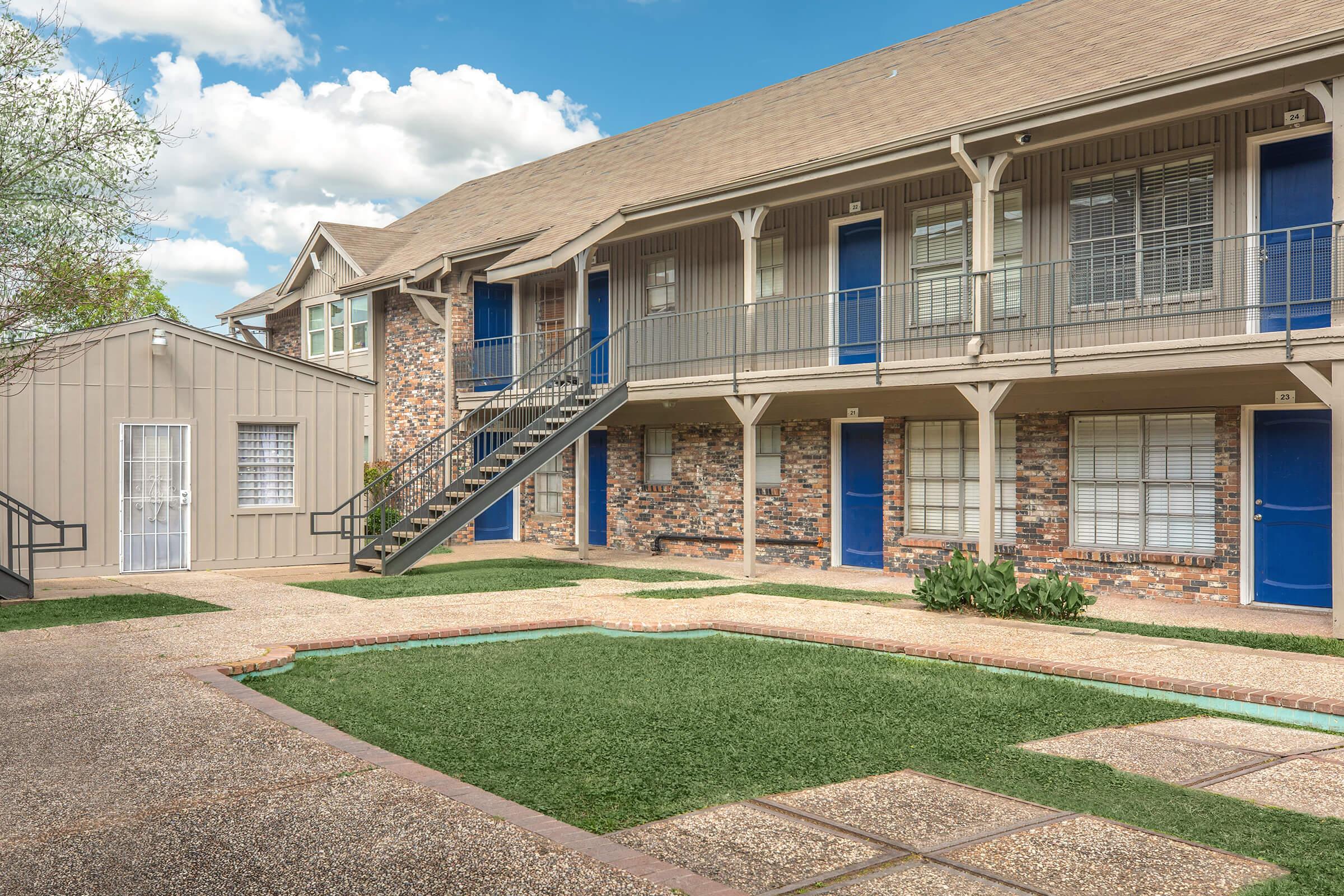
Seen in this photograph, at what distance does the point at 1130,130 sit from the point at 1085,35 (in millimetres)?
3276

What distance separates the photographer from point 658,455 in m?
19.9

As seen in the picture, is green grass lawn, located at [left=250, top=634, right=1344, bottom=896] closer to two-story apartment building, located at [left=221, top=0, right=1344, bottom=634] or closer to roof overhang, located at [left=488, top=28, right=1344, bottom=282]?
two-story apartment building, located at [left=221, top=0, right=1344, bottom=634]

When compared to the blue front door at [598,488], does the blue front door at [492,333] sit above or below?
above

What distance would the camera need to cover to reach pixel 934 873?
4.36 m

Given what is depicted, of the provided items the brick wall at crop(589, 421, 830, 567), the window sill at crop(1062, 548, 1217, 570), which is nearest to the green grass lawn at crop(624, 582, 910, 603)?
the window sill at crop(1062, 548, 1217, 570)

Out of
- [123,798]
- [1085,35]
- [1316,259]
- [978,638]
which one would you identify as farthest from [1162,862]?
[1085,35]

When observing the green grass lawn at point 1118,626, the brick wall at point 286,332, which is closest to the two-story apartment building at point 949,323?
the green grass lawn at point 1118,626

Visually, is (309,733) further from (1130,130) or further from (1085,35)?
(1085,35)

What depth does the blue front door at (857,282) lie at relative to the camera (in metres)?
15.7

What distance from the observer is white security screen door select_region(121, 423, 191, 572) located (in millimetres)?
15930

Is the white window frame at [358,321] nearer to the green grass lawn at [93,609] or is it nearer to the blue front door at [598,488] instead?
the blue front door at [598,488]

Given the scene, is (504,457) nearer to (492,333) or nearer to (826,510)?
(826,510)

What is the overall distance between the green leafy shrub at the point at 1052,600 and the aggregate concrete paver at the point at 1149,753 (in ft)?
14.3

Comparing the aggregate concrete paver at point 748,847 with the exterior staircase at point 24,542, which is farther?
the exterior staircase at point 24,542
